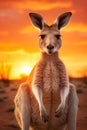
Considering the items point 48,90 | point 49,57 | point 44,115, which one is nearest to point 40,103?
point 44,115

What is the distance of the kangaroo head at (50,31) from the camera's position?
908 cm

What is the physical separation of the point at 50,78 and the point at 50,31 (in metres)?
0.76

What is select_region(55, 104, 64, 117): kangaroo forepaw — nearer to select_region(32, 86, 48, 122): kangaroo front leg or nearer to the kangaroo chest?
select_region(32, 86, 48, 122): kangaroo front leg

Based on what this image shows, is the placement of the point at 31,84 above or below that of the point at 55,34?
below

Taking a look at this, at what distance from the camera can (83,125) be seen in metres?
17.8

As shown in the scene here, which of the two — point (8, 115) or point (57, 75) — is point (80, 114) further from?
point (57, 75)

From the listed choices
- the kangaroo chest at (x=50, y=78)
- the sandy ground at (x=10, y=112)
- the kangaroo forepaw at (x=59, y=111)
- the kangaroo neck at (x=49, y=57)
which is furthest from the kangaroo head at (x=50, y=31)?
the sandy ground at (x=10, y=112)

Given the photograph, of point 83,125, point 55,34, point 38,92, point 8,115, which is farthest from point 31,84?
point 8,115

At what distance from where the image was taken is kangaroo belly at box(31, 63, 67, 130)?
9.29 m

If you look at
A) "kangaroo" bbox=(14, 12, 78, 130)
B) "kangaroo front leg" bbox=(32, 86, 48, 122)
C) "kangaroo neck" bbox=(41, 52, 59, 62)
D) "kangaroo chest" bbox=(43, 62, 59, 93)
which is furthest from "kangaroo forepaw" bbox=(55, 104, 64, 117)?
"kangaroo neck" bbox=(41, 52, 59, 62)

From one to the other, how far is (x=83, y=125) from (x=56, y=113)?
29.0ft

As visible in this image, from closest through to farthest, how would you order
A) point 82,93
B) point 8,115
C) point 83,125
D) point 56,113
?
1. point 56,113
2. point 83,125
3. point 8,115
4. point 82,93

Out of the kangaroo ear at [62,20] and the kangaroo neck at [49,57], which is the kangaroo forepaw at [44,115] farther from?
the kangaroo ear at [62,20]

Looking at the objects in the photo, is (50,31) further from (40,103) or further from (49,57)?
(40,103)
